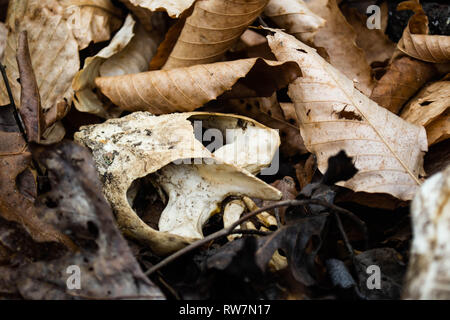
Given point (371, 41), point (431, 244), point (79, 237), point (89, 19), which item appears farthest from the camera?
point (371, 41)

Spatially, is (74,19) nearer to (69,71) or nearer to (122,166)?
(69,71)

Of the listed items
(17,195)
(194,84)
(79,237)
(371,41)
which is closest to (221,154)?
(194,84)

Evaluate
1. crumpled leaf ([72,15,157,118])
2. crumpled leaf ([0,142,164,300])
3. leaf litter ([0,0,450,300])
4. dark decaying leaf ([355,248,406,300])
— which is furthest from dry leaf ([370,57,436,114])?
crumpled leaf ([0,142,164,300])

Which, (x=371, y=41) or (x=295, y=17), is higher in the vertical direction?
(x=295, y=17)

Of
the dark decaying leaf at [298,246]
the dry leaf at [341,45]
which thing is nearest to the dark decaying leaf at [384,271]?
the dark decaying leaf at [298,246]

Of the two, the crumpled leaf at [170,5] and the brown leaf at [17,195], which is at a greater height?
the crumpled leaf at [170,5]

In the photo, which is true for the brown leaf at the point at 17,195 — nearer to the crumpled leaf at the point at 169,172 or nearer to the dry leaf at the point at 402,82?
the crumpled leaf at the point at 169,172

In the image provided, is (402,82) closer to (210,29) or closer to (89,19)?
(210,29)
